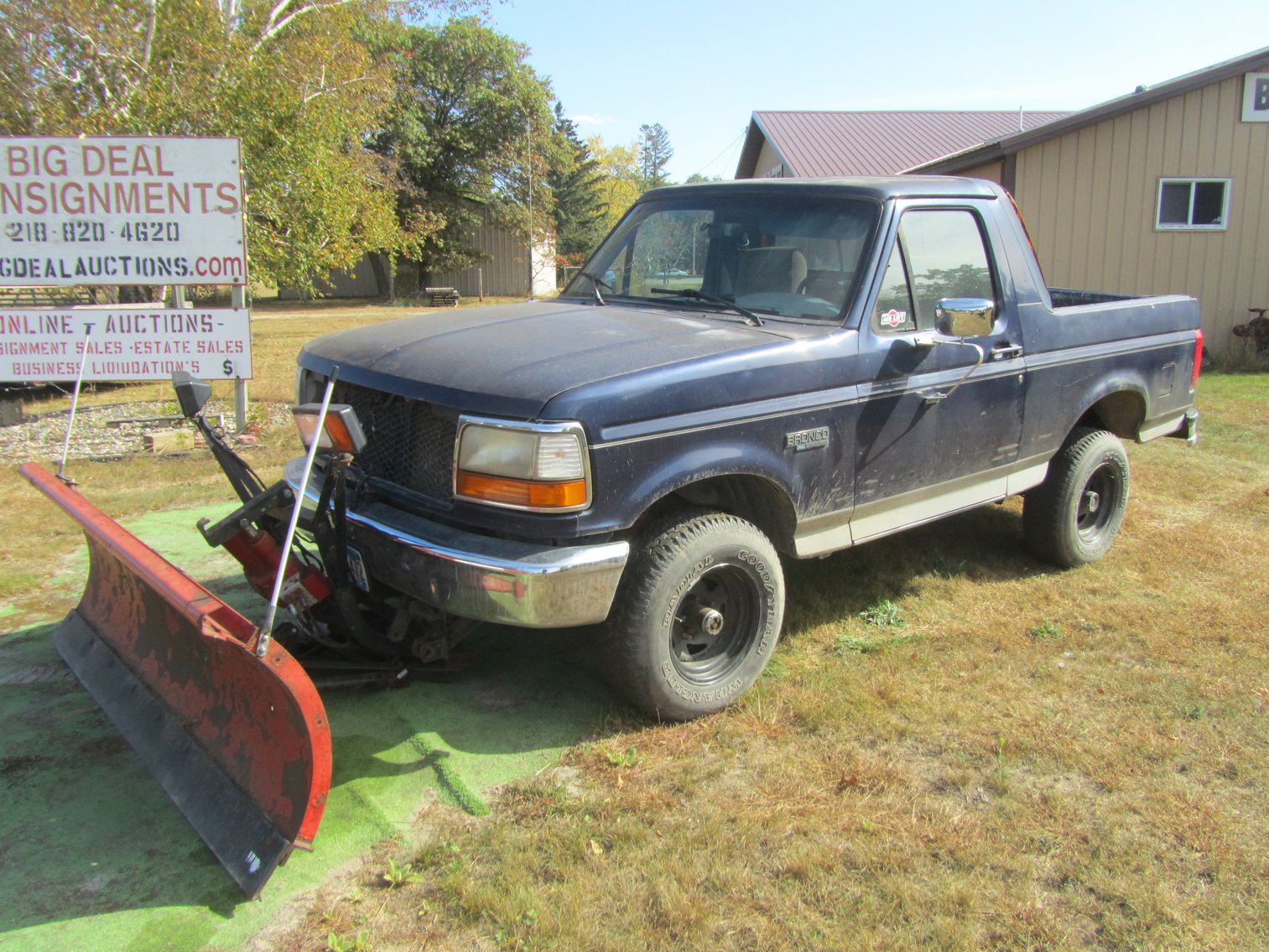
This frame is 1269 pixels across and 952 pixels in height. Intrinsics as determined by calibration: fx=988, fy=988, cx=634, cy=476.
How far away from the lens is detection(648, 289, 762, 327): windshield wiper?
405cm

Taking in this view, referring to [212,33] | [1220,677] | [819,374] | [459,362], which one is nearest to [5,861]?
Result: [459,362]

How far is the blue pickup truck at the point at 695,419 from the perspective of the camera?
3.22 m

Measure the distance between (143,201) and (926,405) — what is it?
6747 mm

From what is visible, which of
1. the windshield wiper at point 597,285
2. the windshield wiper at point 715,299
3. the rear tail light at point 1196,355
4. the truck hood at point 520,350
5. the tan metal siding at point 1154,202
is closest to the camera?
the truck hood at point 520,350

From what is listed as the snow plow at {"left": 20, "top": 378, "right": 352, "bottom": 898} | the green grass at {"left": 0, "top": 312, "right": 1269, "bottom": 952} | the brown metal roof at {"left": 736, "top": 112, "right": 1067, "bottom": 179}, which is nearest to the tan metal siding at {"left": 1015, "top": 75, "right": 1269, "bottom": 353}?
the brown metal roof at {"left": 736, "top": 112, "right": 1067, "bottom": 179}

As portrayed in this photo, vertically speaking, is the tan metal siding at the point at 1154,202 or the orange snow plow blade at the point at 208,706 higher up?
the tan metal siding at the point at 1154,202

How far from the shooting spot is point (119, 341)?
812 cm

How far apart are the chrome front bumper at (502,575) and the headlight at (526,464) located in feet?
0.51

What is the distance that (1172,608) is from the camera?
488cm

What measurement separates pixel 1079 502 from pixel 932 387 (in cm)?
184

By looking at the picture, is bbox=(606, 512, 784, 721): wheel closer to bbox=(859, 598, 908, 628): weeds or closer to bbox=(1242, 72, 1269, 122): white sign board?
bbox=(859, 598, 908, 628): weeds

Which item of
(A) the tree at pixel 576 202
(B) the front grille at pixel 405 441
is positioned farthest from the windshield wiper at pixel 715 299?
(A) the tree at pixel 576 202

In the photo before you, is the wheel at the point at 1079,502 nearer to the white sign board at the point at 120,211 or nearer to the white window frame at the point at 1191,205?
the white sign board at the point at 120,211

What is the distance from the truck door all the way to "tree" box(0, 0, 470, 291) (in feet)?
35.3
